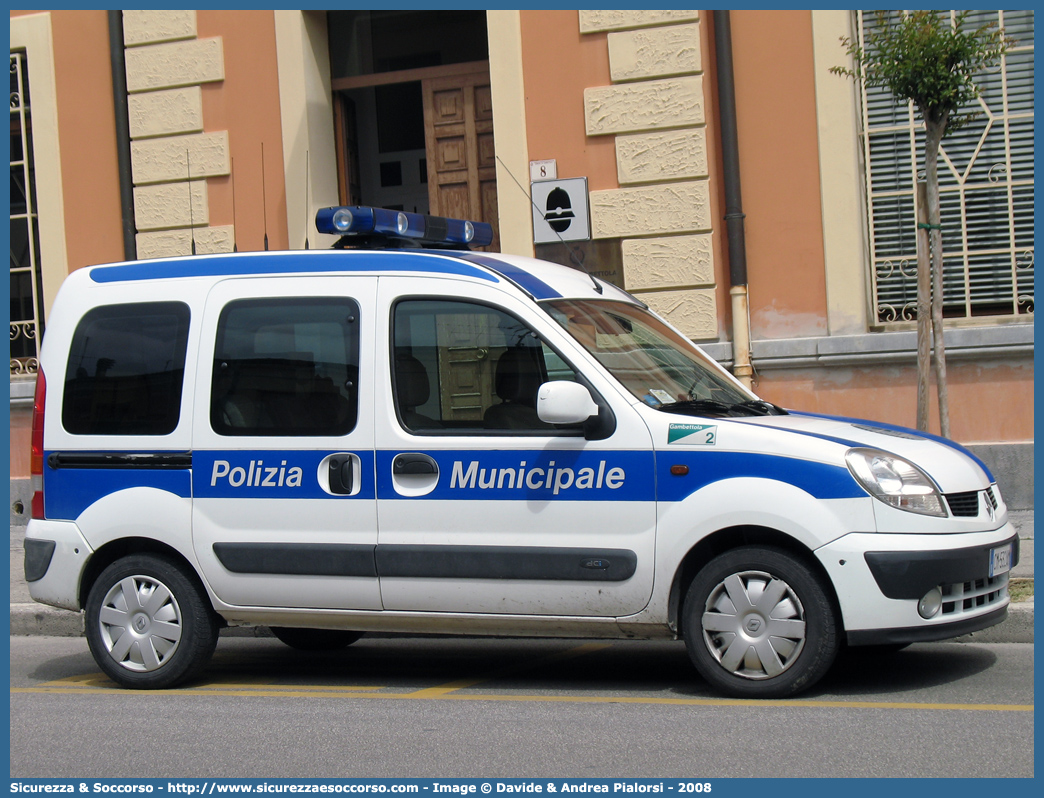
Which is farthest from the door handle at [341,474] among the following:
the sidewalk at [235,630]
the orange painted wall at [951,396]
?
the orange painted wall at [951,396]

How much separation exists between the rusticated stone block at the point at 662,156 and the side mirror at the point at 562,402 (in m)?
6.17

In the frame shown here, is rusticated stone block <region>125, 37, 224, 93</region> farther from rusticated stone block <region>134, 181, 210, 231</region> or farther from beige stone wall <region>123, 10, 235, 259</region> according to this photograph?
rusticated stone block <region>134, 181, 210, 231</region>

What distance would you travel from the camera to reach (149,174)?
1241 centimetres

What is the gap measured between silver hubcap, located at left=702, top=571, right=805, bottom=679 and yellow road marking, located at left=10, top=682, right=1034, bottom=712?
0.58ft

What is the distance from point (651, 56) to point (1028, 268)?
12.5 feet

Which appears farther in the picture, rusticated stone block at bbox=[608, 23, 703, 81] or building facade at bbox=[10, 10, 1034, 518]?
rusticated stone block at bbox=[608, 23, 703, 81]

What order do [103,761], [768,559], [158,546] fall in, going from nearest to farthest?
[103,761] < [768,559] < [158,546]

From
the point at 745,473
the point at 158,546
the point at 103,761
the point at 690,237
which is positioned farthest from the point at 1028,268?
the point at 103,761

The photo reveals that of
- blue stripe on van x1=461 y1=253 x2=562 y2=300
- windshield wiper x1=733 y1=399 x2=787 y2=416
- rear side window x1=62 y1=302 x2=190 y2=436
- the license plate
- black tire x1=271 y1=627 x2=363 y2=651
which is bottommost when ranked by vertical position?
black tire x1=271 y1=627 x2=363 y2=651

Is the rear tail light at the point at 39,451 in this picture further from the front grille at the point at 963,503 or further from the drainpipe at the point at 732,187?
the drainpipe at the point at 732,187

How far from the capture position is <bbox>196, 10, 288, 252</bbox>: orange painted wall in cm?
1216

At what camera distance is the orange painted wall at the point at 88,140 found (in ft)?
41.2

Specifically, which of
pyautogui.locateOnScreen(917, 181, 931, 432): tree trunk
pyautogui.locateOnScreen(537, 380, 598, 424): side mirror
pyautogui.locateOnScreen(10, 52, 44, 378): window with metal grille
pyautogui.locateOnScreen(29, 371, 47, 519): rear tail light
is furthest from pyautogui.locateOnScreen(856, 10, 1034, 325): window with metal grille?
pyautogui.locateOnScreen(10, 52, 44, 378): window with metal grille
